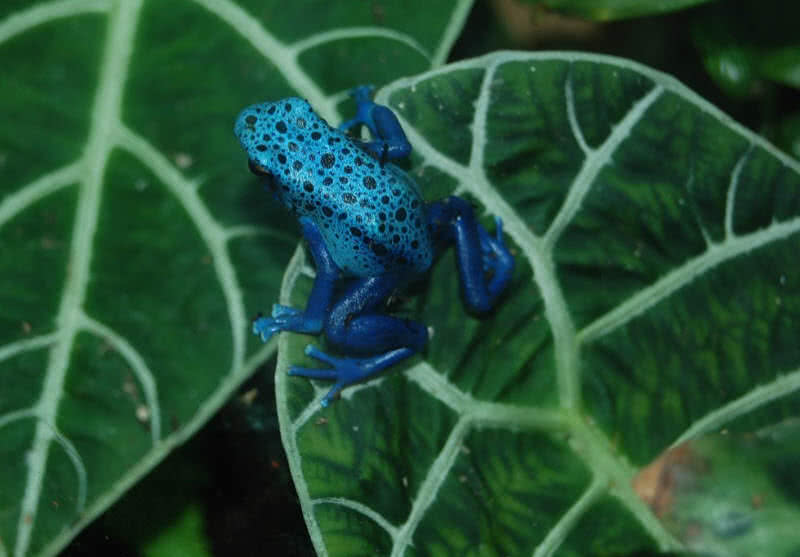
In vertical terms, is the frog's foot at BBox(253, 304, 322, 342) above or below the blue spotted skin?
below

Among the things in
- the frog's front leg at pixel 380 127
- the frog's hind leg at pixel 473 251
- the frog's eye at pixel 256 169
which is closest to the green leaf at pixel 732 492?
the frog's hind leg at pixel 473 251

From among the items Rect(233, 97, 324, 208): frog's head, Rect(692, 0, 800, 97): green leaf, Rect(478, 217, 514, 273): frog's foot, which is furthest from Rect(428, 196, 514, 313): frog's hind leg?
Rect(692, 0, 800, 97): green leaf

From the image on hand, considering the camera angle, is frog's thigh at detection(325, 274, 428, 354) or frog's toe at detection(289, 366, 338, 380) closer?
frog's toe at detection(289, 366, 338, 380)

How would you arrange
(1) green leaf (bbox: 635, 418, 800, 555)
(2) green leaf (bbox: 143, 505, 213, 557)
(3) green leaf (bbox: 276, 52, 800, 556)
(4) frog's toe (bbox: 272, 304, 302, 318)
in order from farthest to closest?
(2) green leaf (bbox: 143, 505, 213, 557) < (4) frog's toe (bbox: 272, 304, 302, 318) < (3) green leaf (bbox: 276, 52, 800, 556) < (1) green leaf (bbox: 635, 418, 800, 555)

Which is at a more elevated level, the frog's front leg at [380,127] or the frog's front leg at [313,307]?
the frog's front leg at [380,127]

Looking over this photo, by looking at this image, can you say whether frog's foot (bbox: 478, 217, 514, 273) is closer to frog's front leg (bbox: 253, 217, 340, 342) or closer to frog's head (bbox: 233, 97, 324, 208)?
frog's front leg (bbox: 253, 217, 340, 342)

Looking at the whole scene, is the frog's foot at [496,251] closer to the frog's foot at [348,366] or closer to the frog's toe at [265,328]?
the frog's foot at [348,366]

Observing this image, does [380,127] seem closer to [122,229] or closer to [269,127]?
[269,127]
